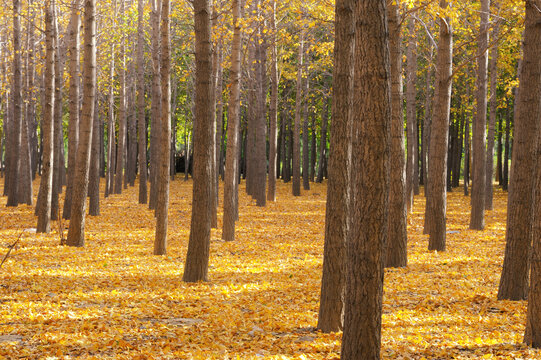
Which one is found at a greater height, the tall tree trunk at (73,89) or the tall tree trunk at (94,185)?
the tall tree trunk at (73,89)

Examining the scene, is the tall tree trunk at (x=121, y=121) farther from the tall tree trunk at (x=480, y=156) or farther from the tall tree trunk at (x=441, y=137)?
the tall tree trunk at (x=441, y=137)

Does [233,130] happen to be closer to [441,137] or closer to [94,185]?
[441,137]

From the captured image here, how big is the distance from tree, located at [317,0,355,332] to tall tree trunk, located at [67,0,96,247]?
7.15 metres

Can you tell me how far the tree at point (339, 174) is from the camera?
20.3ft

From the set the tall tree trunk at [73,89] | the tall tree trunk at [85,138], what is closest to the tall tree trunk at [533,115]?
the tall tree trunk at [85,138]

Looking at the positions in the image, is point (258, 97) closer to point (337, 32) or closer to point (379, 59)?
point (337, 32)

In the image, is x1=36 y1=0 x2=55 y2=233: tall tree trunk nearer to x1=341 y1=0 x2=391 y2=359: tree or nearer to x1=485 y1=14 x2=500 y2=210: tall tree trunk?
x1=341 y1=0 x2=391 y2=359: tree

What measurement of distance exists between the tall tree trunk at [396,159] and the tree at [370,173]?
18.3 feet

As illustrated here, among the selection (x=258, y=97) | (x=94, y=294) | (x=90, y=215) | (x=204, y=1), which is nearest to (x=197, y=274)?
(x=94, y=294)

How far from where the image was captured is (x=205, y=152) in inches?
339

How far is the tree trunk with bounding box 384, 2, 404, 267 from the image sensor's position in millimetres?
9906

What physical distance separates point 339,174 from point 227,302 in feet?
9.48

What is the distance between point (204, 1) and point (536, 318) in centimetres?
615

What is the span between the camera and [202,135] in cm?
857
